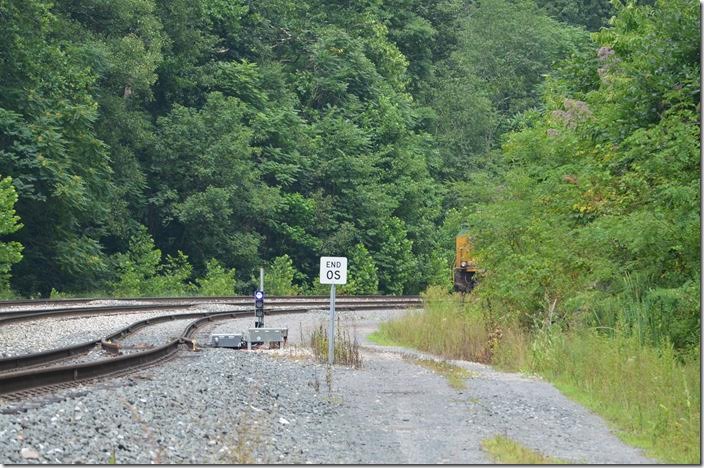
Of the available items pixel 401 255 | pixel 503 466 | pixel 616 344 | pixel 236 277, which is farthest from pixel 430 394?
pixel 401 255

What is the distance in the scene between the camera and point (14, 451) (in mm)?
9750

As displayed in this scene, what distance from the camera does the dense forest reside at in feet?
70.0

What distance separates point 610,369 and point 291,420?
6.23 m

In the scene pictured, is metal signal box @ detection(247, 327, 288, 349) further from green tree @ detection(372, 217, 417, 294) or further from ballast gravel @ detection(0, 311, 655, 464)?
green tree @ detection(372, 217, 417, 294)

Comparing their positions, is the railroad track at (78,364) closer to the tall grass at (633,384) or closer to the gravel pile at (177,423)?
the gravel pile at (177,423)

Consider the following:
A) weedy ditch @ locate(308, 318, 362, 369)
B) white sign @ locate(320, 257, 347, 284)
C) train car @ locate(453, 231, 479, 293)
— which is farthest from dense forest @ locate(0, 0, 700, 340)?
white sign @ locate(320, 257, 347, 284)

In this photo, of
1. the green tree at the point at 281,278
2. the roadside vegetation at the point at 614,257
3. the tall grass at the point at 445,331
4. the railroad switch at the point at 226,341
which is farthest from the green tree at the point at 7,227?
the railroad switch at the point at 226,341

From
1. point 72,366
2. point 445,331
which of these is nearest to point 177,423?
point 72,366

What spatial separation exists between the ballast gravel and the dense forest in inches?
190

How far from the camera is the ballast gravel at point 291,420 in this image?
10625 mm

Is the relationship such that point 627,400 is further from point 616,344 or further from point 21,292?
point 21,292

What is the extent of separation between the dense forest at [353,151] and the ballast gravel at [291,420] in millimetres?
4817

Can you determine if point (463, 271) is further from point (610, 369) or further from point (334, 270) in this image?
point (610, 369)

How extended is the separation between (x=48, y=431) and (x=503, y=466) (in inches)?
158
